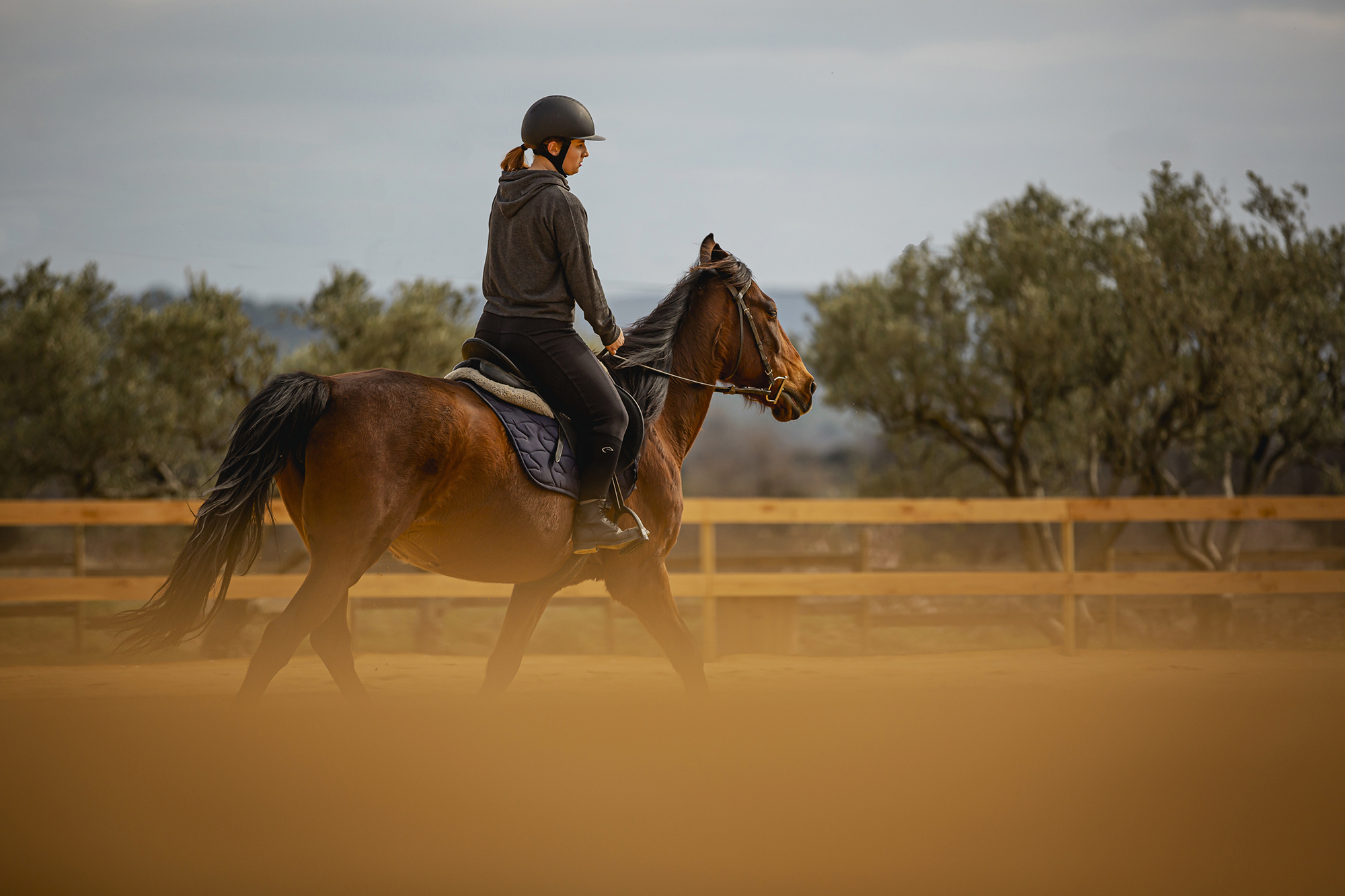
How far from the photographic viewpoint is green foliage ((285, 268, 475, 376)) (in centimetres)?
1409

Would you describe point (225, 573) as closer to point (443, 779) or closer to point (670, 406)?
point (443, 779)

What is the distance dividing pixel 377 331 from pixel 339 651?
1075 centimetres

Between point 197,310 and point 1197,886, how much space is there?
573 inches

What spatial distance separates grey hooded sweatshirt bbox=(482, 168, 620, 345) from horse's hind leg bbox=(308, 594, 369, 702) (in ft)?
4.66

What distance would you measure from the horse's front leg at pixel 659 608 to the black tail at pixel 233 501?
1.56m

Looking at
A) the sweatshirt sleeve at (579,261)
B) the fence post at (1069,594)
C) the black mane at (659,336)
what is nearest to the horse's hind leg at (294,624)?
the sweatshirt sleeve at (579,261)

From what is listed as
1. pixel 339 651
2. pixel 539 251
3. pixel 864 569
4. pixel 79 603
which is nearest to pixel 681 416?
pixel 539 251

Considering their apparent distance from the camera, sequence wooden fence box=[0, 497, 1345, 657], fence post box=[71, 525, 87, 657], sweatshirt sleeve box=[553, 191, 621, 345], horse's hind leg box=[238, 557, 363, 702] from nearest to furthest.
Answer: horse's hind leg box=[238, 557, 363, 702] < sweatshirt sleeve box=[553, 191, 621, 345] < wooden fence box=[0, 497, 1345, 657] < fence post box=[71, 525, 87, 657]

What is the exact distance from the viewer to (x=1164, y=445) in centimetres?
1620

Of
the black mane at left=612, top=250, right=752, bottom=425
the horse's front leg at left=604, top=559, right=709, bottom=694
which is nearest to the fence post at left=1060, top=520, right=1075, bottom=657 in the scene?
the black mane at left=612, top=250, right=752, bottom=425

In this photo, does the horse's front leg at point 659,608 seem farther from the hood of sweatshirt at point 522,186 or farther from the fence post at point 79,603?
the fence post at point 79,603

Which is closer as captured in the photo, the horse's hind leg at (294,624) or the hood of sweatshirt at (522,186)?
the horse's hind leg at (294,624)

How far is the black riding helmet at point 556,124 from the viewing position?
420cm

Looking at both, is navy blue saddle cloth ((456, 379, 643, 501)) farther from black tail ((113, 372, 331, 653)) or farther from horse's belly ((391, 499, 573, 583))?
black tail ((113, 372, 331, 653))
